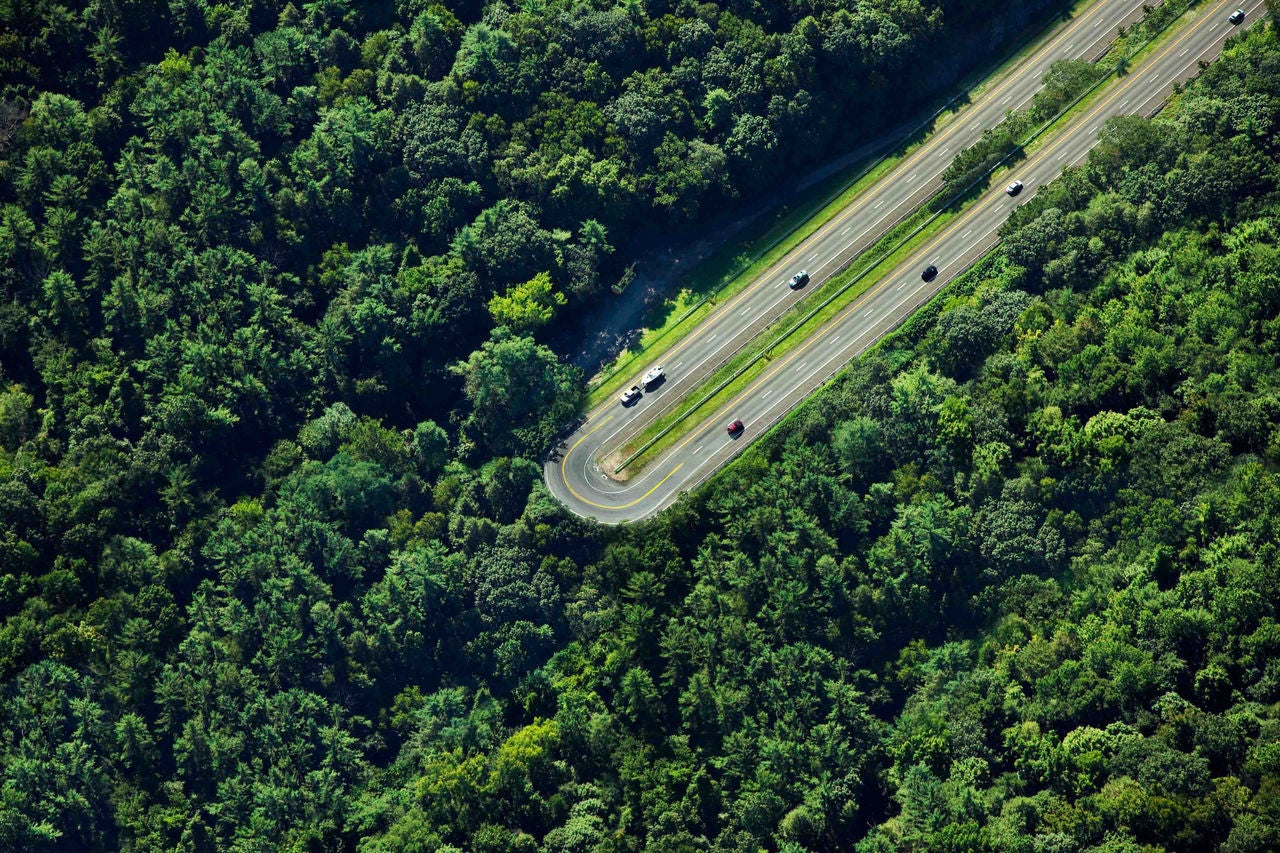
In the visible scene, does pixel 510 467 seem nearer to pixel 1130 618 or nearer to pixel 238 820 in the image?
pixel 238 820

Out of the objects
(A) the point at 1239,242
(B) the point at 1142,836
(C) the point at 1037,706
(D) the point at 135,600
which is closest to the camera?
(B) the point at 1142,836

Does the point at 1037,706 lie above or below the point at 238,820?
below

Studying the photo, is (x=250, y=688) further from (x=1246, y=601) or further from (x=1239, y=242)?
(x=1239, y=242)

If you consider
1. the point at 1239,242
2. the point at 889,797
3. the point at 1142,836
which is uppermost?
the point at 1239,242

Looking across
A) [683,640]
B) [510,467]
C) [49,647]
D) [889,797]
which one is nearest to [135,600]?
[49,647]

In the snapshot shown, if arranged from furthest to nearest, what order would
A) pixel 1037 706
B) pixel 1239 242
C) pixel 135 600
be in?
pixel 135 600
pixel 1239 242
pixel 1037 706

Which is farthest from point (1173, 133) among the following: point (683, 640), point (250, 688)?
point (250, 688)

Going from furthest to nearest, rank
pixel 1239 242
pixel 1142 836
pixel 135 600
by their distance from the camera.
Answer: pixel 135 600 < pixel 1239 242 < pixel 1142 836

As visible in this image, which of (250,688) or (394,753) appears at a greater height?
(250,688)

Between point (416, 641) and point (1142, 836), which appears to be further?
point (416, 641)
